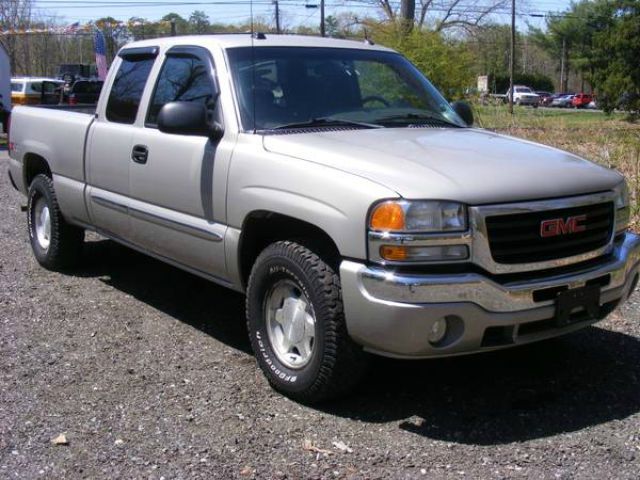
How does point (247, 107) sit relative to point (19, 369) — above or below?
above

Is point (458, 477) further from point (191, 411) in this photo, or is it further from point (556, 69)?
point (556, 69)

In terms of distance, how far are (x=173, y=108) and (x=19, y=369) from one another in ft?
5.85

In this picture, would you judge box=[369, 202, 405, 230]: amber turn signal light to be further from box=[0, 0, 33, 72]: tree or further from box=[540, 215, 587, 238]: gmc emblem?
box=[0, 0, 33, 72]: tree

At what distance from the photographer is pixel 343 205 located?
3.67 meters

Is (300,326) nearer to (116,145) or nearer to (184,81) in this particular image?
(184,81)

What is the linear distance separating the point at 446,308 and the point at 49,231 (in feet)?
14.4

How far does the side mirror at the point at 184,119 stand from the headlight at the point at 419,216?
139 cm

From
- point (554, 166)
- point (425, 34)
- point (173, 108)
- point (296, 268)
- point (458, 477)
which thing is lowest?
point (458, 477)

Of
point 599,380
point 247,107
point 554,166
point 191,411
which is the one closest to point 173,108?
point 247,107

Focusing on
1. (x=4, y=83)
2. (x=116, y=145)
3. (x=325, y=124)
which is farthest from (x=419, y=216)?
(x=4, y=83)

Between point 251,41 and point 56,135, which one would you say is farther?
point 56,135

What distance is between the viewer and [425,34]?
18203 mm

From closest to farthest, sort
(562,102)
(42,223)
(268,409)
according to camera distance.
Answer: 1. (268,409)
2. (42,223)
3. (562,102)

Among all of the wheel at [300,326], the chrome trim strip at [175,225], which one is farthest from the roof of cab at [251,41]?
the wheel at [300,326]
